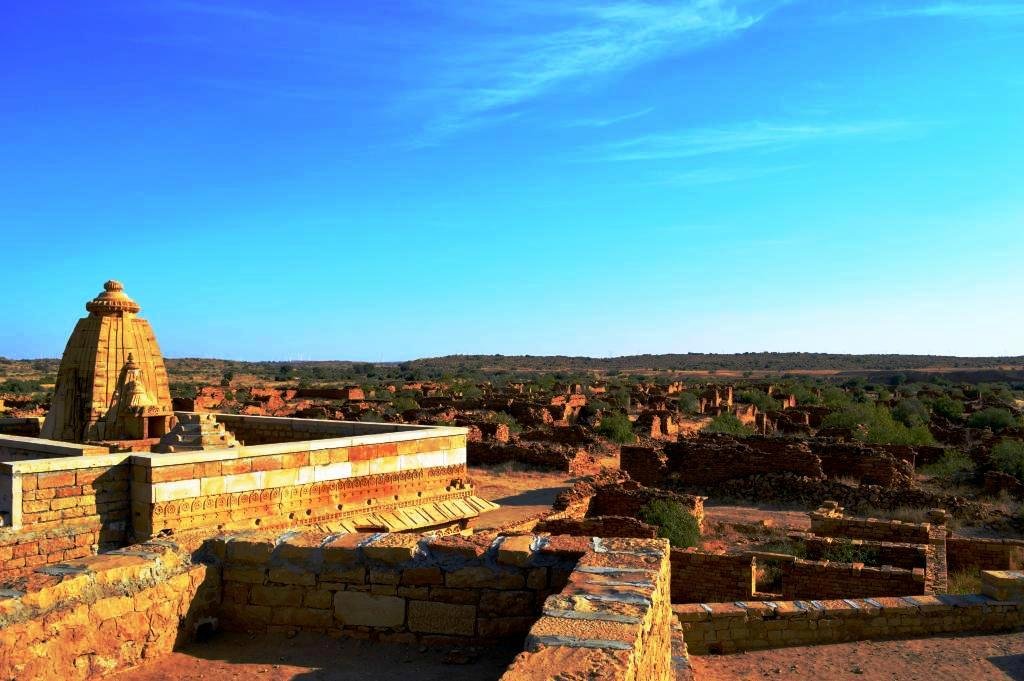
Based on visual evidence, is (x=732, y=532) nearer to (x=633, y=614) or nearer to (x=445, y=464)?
(x=445, y=464)

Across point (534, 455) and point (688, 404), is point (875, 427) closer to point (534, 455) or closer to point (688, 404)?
point (534, 455)

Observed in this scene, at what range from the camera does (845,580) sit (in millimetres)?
9438

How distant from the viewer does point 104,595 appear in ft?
12.7

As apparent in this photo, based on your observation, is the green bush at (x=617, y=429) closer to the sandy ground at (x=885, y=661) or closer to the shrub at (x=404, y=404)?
the shrub at (x=404, y=404)

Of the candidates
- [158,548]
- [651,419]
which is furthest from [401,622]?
[651,419]

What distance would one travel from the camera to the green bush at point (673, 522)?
12117mm

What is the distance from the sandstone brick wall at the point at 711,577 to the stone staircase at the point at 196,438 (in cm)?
575

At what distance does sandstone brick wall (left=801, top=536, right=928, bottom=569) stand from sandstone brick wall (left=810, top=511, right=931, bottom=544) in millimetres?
714

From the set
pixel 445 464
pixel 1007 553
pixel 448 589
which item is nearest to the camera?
pixel 448 589

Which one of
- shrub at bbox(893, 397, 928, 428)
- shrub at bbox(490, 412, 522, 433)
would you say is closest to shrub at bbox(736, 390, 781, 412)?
shrub at bbox(893, 397, 928, 428)

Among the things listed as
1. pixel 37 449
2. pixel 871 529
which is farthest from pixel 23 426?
pixel 871 529

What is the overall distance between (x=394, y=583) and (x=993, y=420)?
29.2 m

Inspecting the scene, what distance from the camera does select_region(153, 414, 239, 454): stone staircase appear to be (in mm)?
8352

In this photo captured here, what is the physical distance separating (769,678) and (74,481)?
258 inches
